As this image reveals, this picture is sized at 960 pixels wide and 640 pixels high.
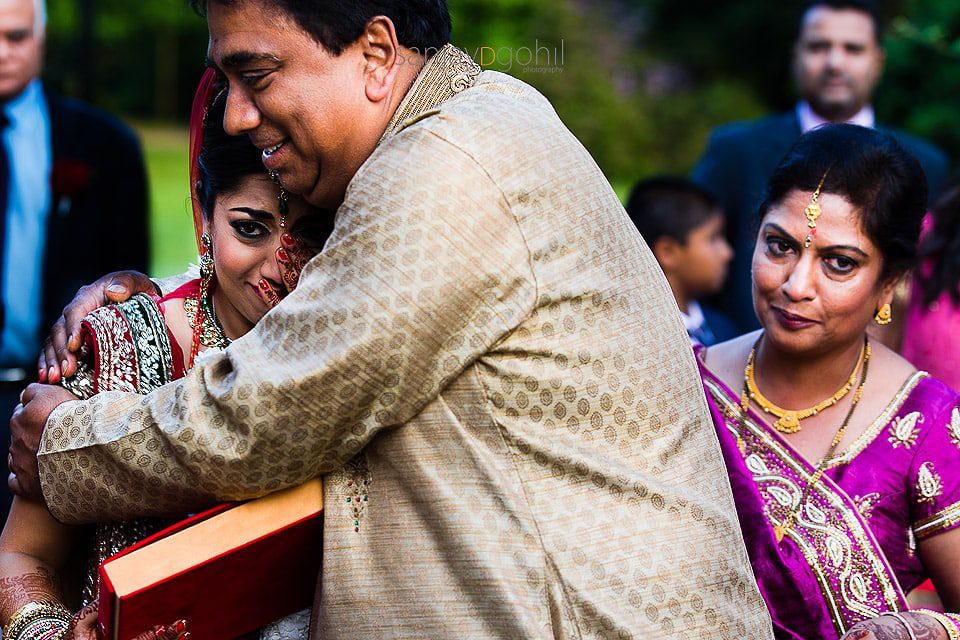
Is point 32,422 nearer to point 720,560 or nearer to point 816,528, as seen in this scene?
point 720,560

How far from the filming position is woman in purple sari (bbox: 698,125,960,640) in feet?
9.68

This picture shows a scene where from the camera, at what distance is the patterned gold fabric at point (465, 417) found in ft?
6.75

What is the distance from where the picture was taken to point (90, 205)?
5527mm

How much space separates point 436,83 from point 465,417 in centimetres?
66

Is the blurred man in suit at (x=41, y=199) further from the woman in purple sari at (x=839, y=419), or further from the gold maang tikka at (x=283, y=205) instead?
the woman in purple sari at (x=839, y=419)

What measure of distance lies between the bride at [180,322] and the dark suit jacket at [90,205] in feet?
9.02

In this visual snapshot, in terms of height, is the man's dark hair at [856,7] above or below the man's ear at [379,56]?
below

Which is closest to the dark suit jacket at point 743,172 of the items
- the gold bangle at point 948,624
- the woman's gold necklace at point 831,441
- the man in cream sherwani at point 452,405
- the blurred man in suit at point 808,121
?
the blurred man in suit at point 808,121

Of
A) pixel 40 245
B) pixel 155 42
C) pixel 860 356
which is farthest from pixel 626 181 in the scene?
pixel 860 356


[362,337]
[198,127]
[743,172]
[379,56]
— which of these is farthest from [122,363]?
[743,172]

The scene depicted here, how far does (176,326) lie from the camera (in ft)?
8.77

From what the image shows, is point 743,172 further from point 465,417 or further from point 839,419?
point 465,417

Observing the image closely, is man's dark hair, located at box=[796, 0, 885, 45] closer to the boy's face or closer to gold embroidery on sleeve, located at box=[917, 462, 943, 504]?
the boy's face

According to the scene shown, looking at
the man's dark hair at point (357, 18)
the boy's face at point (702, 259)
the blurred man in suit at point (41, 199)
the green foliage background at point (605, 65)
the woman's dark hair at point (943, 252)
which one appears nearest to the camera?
the man's dark hair at point (357, 18)
